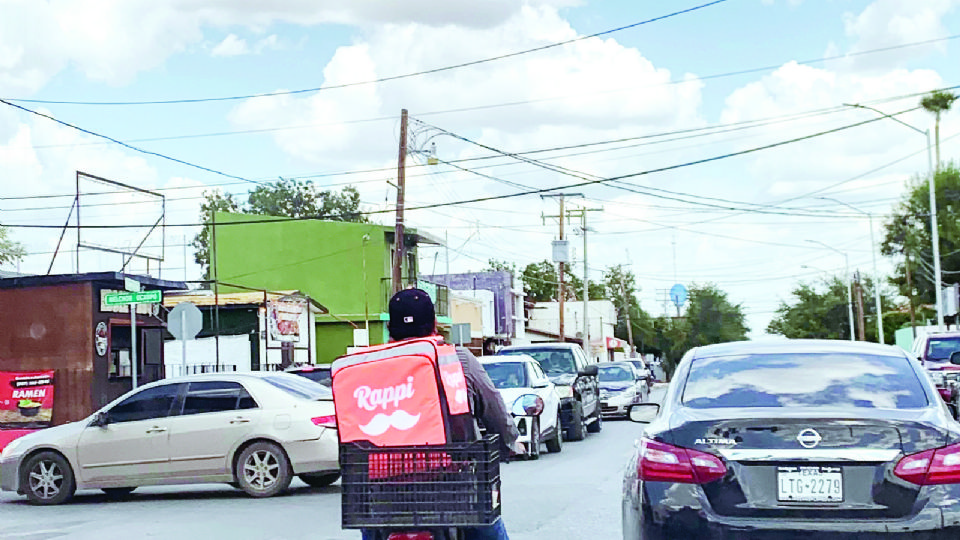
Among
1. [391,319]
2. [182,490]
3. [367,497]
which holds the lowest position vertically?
[182,490]

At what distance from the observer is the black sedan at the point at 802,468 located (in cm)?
594

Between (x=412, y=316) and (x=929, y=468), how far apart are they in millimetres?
2568

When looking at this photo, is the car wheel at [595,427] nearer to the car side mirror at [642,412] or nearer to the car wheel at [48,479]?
the car wheel at [48,479]

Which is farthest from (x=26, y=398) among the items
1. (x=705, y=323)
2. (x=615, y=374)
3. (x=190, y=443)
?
(x=705, y=323)

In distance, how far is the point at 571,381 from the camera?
23141 mm

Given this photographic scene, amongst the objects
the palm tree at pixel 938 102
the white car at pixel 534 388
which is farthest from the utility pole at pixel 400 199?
the palm tree at pixel 938 102

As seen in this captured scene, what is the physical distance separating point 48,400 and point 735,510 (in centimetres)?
2248

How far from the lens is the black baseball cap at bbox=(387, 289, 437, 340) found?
555 cm

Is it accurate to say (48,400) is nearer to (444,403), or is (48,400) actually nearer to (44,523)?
(44,523)

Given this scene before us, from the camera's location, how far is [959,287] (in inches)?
2484

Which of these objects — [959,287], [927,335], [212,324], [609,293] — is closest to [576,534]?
[927,335]

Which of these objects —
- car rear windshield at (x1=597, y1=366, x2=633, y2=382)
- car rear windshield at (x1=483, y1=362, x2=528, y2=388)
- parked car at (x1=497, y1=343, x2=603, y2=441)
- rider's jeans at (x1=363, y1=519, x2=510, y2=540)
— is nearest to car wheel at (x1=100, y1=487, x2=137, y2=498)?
car rear windshield at (x1=483, y1=362, x2=528, y2=388)

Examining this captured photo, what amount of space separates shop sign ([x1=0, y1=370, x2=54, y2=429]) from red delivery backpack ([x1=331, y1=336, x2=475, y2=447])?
22051mm

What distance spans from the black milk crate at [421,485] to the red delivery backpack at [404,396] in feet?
0.36
